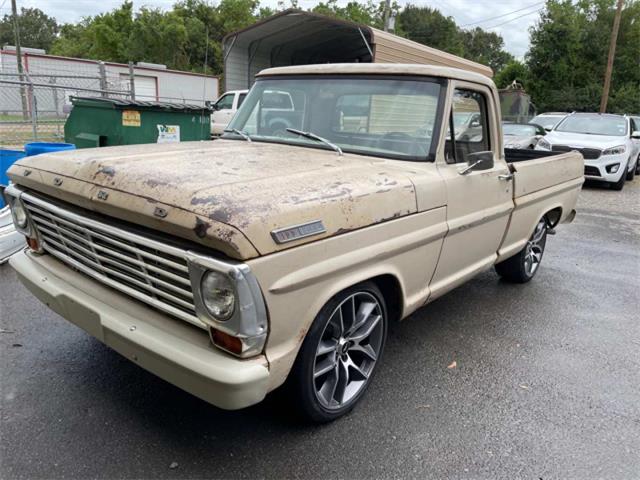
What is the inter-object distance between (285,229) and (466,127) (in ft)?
7.07

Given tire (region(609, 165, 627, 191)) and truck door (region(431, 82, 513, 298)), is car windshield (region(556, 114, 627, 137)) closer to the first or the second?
tire (region(609, 165, 627, 191))

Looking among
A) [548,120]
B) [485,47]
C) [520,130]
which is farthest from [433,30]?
[520,130]

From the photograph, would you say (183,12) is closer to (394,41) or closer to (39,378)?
(394,41)

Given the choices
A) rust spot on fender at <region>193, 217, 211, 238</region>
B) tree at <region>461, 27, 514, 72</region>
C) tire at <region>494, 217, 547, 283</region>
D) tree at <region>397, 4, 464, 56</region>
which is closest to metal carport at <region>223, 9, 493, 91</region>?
tire at <region>494, 217, 547, 283</region>

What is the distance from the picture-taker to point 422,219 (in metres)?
2.88

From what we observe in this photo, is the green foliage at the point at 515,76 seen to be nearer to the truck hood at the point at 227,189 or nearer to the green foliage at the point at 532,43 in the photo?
the green foliage at the point at 532,43

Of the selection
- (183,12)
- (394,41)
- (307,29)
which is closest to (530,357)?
(394,41)

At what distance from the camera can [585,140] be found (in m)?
11.5

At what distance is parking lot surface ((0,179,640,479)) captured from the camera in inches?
94.5

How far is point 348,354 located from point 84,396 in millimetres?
1502

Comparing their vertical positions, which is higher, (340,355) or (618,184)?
(340,355)

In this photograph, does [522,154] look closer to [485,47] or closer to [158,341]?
[158,341]

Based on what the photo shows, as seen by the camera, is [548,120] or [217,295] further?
[548,120]

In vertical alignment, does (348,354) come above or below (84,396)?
above
